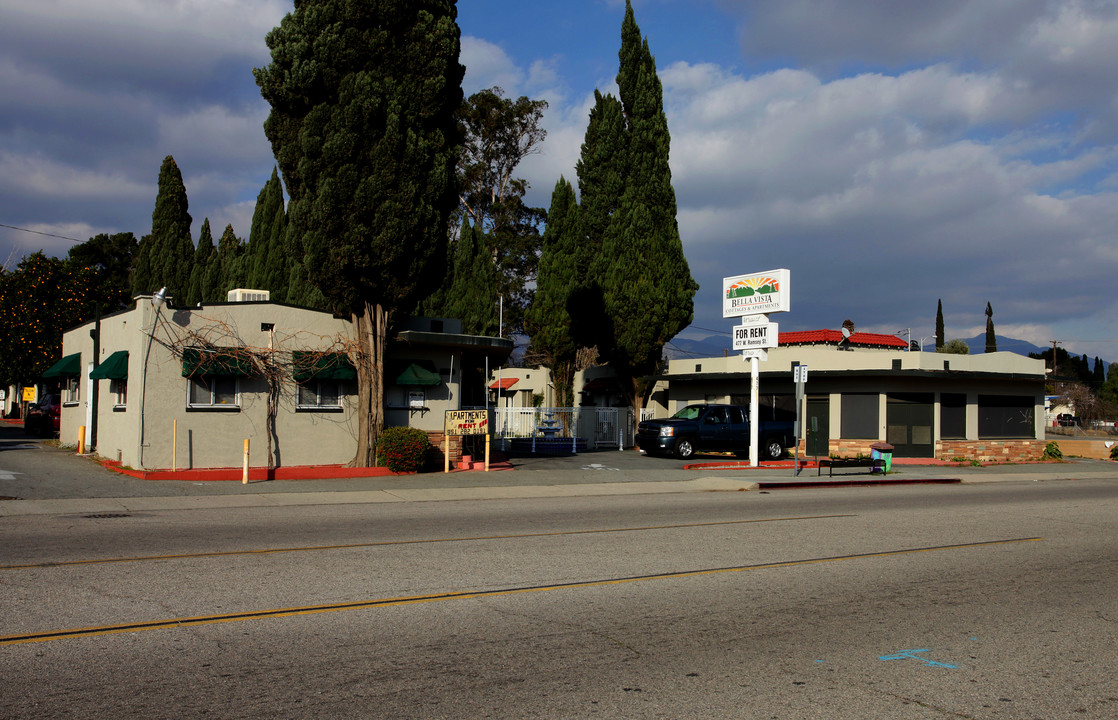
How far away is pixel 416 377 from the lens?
73.6 ft

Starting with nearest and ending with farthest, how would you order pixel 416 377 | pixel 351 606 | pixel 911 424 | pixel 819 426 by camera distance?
pixel 351 606 < pixel 416 377 < pixel 911 424 < pixel 819 426

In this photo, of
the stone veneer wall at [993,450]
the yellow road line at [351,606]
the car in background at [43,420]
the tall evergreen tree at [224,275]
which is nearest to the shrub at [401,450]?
the yellow road line at [351,606]

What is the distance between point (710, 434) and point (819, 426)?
5.75 meters

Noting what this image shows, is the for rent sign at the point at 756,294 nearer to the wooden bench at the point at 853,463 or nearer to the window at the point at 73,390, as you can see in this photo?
the wooden bench at the point at 853,463

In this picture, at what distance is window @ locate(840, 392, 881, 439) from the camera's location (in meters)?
30.9

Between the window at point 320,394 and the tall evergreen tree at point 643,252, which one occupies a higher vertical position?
the tall evergreen tree at point 643,252

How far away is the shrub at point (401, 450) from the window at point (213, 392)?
3.62 meters

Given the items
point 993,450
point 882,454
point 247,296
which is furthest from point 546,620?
point 993,450

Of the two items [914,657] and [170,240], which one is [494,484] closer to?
[914,657]

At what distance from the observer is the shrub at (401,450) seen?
20.7 m

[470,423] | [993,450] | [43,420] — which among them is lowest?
[993,450]

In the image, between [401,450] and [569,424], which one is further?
[569,424]

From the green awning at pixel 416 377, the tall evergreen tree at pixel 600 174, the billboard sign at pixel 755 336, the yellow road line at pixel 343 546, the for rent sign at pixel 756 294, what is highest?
the tall evergreen tree at pixel 600 174

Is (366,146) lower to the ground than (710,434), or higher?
higher
